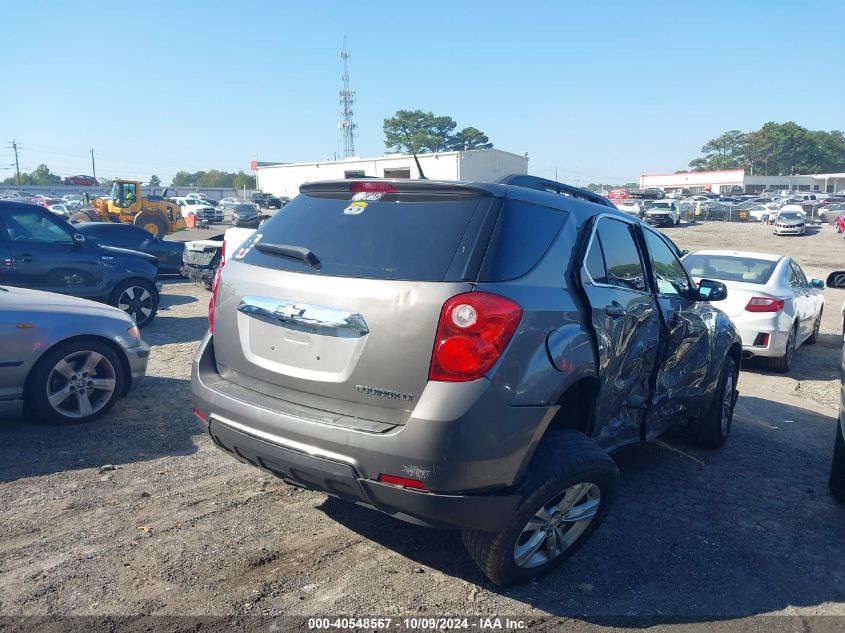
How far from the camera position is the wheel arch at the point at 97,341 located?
201 inches

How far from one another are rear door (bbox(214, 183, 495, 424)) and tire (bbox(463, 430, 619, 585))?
2.34ft

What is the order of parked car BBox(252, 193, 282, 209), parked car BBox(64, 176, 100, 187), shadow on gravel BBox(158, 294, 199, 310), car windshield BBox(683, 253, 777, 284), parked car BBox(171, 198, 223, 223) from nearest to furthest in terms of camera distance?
1. car windshield BBox(683, 253, 777, 284)
2. shadow on gravel BBox(158, 294, 199, 310)
3. parked car BBox(171, 198, 223, 223)
4. parked car BBox(252, 193, 282, 209)
5. parked car BBox(64, 176, 100, 187)

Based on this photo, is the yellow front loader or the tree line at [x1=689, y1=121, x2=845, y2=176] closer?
the yellow front loader

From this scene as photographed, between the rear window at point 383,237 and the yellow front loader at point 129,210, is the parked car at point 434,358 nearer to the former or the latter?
the rear window at point 383,237

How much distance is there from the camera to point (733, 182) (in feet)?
316

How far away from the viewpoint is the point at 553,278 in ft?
10.8

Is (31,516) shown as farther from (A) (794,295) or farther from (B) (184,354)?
(A) (794,295)

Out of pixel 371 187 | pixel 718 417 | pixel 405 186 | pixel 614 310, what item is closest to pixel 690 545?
pixel 614 310

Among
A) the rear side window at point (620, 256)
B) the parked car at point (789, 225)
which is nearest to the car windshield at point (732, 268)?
the rear side window at point (620, 256)

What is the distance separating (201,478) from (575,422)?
2.44 m

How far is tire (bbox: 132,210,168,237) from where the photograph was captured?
28234 millimetres

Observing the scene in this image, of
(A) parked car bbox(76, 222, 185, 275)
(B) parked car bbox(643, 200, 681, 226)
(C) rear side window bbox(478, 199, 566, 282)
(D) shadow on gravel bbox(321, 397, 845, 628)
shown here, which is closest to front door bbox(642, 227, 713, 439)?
(D) shadow on gravel bbox(321, 397, 845, 628)

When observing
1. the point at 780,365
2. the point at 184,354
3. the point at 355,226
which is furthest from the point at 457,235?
the point at 780,365

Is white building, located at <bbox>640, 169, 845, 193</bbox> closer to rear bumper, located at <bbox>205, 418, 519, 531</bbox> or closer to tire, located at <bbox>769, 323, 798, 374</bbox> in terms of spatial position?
tire, located at <bbox>769, 323, 798, 374</bbox>
